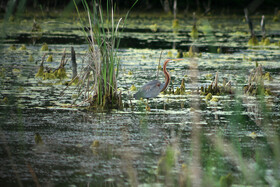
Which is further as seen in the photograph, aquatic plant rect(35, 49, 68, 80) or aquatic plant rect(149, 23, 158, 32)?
aquatic plant rect(149, 23, 158, 32)

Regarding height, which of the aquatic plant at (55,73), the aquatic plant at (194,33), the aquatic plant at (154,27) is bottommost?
the aquatic plant at (55,73)

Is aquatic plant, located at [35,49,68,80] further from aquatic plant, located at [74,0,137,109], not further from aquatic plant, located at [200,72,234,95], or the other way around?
aquatic plant, located at [200,72,234,95]

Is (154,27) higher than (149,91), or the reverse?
(154,27)

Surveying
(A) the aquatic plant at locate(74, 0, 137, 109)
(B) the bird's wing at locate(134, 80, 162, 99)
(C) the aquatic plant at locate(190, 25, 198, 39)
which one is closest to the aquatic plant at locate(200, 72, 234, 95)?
(B) the bird's wing at locate(134, 80, 162, 99)

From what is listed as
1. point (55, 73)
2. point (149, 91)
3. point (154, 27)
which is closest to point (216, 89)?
point (149, 91)

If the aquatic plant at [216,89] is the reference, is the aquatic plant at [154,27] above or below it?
above

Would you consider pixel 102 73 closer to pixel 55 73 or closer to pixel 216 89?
pixel 216 89

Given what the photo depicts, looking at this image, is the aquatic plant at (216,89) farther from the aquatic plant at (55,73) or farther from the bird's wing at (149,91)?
the aquatic plant at (55,73)

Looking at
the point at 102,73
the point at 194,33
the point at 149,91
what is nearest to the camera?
the point at 102,73

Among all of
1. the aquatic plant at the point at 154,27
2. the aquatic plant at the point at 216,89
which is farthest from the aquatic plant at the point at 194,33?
the aquatic plant at the point at 216,89

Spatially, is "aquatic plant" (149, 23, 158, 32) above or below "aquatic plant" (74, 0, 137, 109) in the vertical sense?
above

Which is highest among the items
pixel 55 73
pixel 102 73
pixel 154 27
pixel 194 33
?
pixel 154 27

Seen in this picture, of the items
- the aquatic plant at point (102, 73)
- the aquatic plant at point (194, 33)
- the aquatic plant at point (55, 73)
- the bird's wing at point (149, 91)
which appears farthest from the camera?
the aquatic plant at point (194, 33)

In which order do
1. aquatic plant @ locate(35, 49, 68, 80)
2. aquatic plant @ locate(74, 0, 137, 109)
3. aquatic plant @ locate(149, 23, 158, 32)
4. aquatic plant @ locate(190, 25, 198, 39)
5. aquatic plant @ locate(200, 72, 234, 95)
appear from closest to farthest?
1. aquatic plant @ locate(74, 0, 137, 109)
2. aquatic plant @ locate(200, 72, 234, 95)
3. aquatic plant @ locate(35, 49, 68, 80)
4. aquatic plant @ locate(190, 25, 198, 39)
5. aquatic plant @ locate(149, 23, 158, 32)
